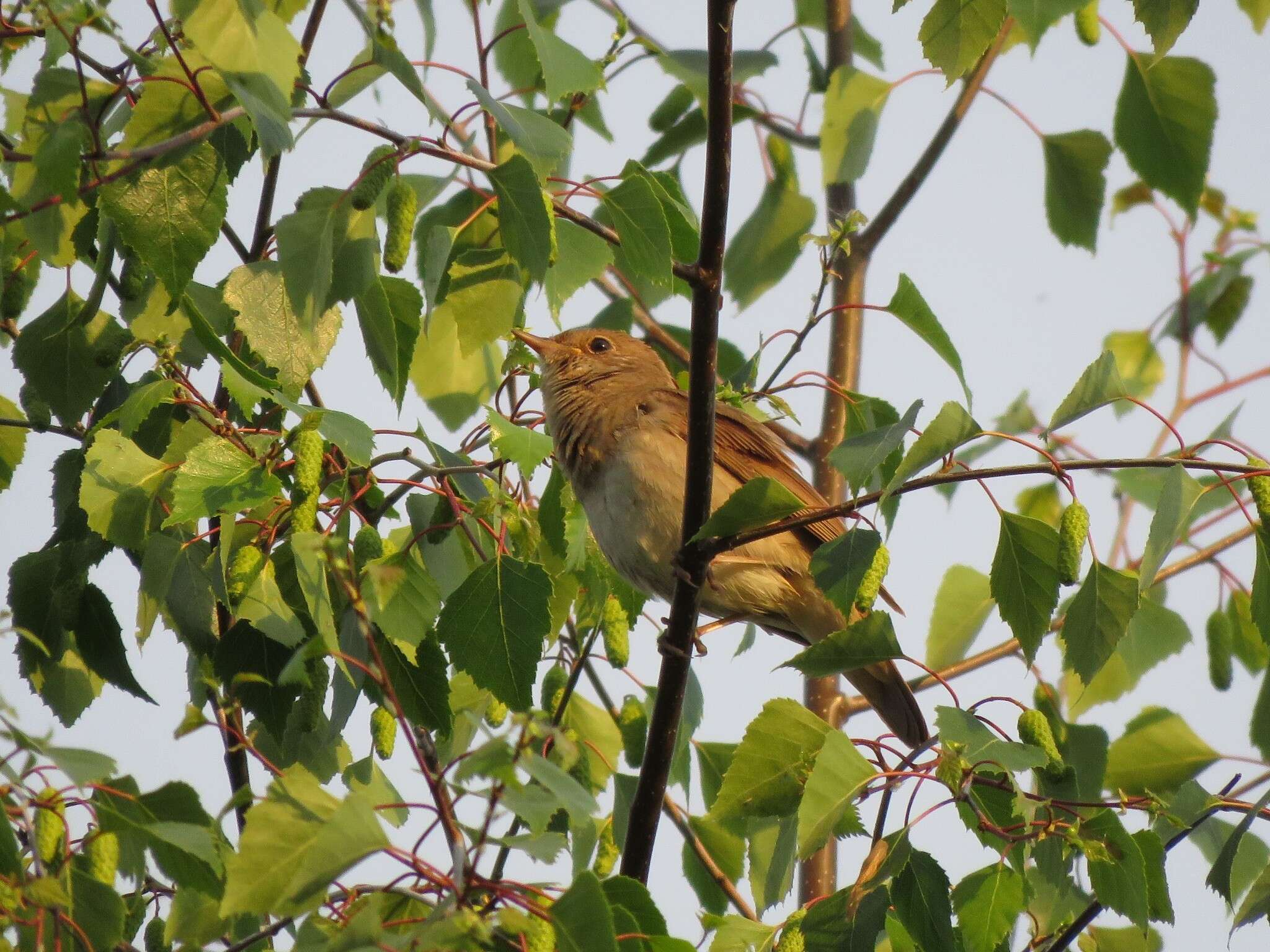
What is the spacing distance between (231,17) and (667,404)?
3.25 m

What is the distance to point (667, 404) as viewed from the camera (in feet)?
18.7

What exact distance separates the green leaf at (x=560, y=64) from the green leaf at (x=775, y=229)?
337 cm

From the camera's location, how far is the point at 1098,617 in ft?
11.1

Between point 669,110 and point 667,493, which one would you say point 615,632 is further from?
point 669,110

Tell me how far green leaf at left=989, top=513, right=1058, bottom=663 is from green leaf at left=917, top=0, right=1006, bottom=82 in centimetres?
109

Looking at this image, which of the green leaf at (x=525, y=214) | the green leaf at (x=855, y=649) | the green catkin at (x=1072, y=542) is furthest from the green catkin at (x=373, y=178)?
the green catkin at (x=1072, y=542)

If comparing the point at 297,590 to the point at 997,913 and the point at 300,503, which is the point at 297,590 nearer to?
the point at 300,503

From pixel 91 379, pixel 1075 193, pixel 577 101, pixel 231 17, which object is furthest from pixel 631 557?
pixel 231 17

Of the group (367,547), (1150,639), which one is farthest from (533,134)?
(1150,639)

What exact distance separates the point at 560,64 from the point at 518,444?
0.94 metres

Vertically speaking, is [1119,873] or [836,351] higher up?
[836,351]

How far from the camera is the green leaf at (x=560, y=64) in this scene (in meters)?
3.36

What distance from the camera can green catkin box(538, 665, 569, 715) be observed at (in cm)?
475

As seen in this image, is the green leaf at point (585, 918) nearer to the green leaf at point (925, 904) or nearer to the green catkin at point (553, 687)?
the green leaf at point (925, 904)
